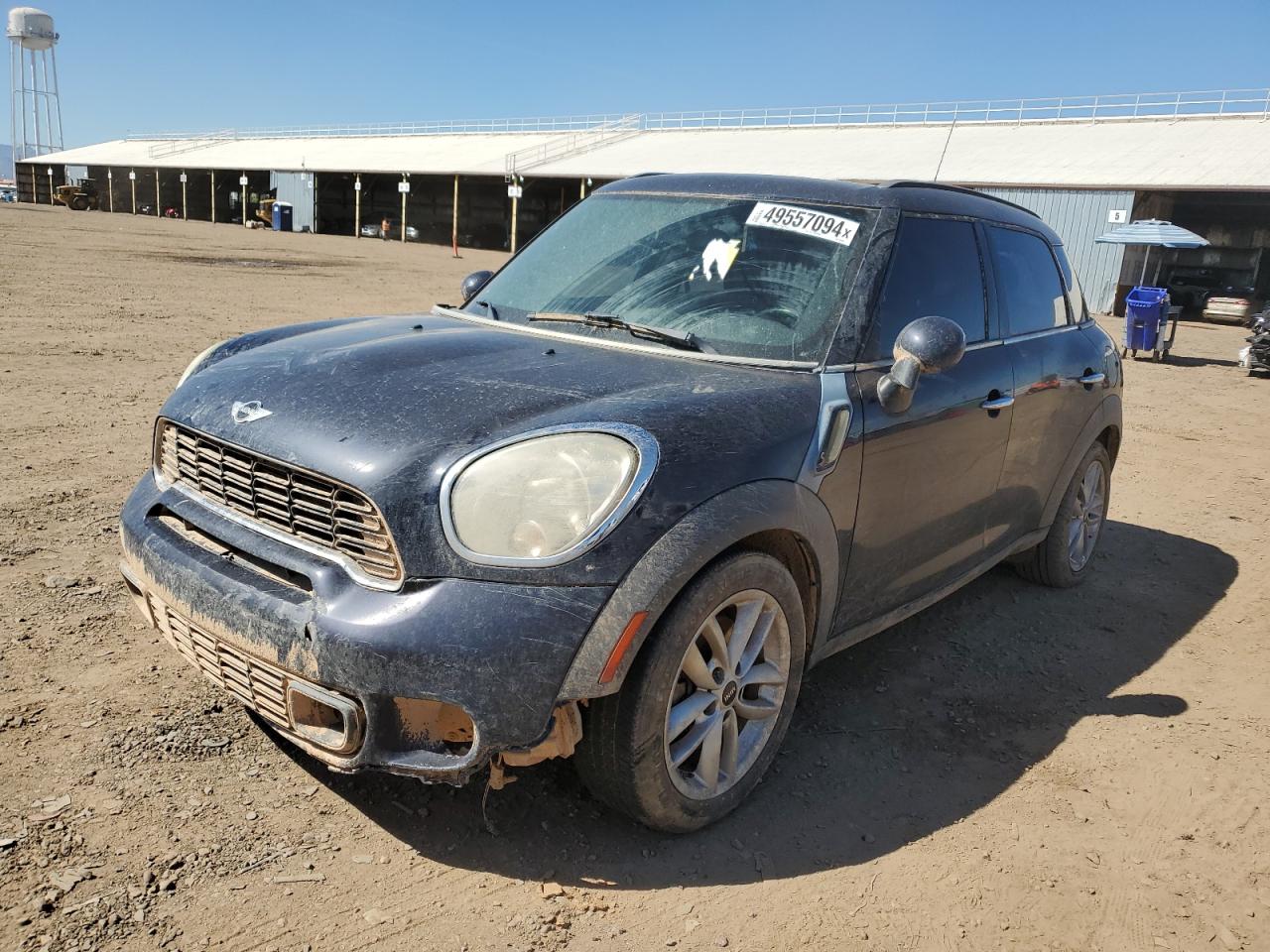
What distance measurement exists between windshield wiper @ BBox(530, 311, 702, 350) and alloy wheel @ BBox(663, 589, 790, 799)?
2.93 feet

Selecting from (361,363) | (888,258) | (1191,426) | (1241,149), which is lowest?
(1191,426)

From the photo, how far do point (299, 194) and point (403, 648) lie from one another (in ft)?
180

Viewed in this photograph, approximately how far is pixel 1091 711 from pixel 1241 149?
29852 mm

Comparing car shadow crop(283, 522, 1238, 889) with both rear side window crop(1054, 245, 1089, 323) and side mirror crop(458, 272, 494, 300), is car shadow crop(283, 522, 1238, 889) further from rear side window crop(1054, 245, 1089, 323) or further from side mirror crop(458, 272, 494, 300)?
side mirror crop(458, 272, 494, 300)

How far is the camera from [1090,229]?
26.0 m

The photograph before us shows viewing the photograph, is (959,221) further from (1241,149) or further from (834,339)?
(1241,149)

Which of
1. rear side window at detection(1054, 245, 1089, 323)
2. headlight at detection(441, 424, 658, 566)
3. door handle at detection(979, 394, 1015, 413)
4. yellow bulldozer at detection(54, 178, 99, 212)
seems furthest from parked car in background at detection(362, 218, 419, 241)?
headlight at detection(441, 424, 658, 566)

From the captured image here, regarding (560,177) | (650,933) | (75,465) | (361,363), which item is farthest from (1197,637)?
(560,177)

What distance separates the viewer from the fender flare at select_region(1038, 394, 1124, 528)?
4473 millimetres

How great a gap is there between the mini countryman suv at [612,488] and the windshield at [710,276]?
11mm

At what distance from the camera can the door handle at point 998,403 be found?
3564 millimetres

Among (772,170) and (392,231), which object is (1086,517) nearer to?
(772,170)

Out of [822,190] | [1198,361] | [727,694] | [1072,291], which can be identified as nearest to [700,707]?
[727,694]

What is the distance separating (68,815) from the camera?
8.38 ft
